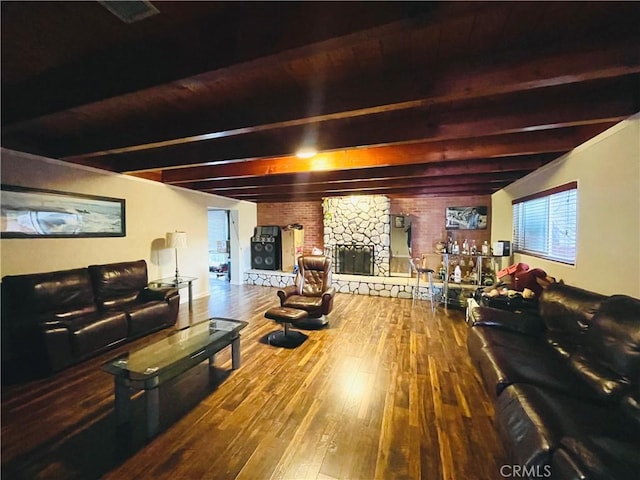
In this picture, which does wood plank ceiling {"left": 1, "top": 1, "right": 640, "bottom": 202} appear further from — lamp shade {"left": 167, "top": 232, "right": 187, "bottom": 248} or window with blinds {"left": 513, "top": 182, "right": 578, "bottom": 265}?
lamp shade {"left": 167, "top": 232, "right": 187, "bottom": 248}

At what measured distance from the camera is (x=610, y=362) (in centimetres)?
168

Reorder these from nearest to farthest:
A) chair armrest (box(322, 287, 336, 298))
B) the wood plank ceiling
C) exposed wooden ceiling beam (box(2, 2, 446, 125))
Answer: exposed wooden ceiling beam (box(2, 2, 446, 125)) → the wood plank ceiling → chair armrest (box(322, 287, 336, 298))

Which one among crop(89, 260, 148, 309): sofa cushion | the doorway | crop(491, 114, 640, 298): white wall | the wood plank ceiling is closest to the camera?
the wood plank ceiling

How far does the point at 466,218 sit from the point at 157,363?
616 cm

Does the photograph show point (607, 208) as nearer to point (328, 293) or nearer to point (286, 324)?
point (328, 293)

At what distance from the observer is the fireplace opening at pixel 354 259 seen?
255 inches

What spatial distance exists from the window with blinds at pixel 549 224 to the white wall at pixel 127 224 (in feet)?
18.6

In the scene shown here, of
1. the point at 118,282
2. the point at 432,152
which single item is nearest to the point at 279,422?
the point at 432,152

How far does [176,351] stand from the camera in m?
2.31

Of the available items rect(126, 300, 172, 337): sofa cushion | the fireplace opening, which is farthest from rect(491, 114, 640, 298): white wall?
rect(126, 300, 172, 337): sofa cushion

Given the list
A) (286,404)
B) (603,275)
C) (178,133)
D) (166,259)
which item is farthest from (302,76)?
(166,259)

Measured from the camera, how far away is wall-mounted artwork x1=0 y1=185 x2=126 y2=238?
2.83 m

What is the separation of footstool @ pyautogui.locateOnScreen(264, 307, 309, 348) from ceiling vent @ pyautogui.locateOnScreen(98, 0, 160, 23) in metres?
2.90

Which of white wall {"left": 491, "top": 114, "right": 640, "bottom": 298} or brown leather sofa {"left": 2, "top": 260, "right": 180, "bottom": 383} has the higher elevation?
white wall {"left": 491, "top": 114, "right": 640, "bottom": 298}
